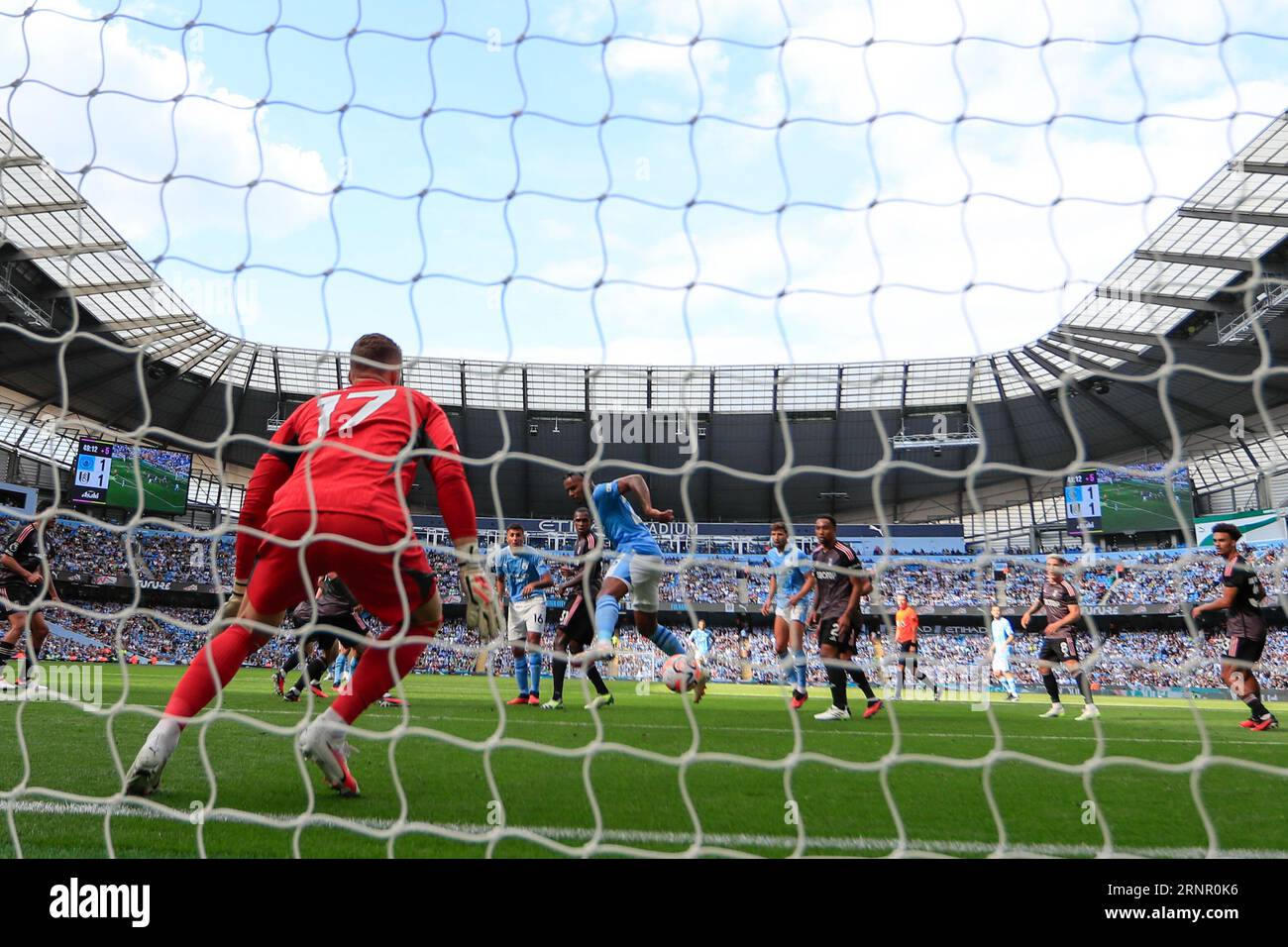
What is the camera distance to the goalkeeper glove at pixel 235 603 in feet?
10.5

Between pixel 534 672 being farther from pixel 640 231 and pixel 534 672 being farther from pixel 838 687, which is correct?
pixel 640 231

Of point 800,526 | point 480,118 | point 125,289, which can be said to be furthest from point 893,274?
point 800,526

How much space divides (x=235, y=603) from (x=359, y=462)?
0.88 m

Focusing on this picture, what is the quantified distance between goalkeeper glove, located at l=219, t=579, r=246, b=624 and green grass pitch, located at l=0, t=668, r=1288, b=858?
1.76 feet

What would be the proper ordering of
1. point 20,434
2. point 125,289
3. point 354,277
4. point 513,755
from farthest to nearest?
point 20,434
point 125,289
point 513,755
point 354,277

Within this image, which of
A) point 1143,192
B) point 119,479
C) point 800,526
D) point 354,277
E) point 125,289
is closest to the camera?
point 1143,192

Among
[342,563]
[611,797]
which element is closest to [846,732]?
[611,797]

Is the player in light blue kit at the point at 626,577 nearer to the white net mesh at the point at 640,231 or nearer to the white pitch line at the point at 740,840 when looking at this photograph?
the white net mesh at the point at 640,231

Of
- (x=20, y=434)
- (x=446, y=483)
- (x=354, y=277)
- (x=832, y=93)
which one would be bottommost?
(x=446, y=483)

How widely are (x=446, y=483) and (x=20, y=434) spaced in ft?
117

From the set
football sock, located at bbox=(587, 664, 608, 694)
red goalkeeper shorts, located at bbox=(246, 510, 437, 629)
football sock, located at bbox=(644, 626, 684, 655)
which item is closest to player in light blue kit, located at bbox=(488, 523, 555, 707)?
football sock, located at bbox=(587, 664, 608, 694)

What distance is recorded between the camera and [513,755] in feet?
13.8
